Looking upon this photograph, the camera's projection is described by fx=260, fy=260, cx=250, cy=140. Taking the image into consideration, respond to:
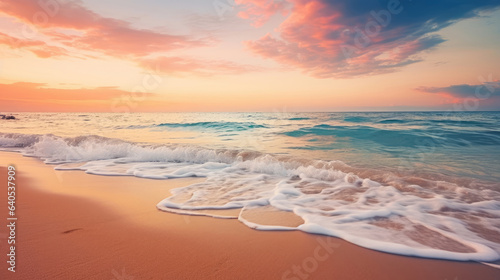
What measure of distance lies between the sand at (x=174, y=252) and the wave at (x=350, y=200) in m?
0.28

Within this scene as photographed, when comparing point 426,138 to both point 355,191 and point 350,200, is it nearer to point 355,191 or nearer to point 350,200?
point 355,191

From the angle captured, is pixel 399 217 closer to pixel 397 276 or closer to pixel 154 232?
pixel 397 276

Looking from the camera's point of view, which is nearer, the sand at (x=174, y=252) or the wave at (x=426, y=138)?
the sand at (x=174, y=252)

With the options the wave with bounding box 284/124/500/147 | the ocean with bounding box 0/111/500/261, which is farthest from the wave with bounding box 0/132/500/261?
the wave with bounding box 284/124/500/147

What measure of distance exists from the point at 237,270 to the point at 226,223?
135 centimetres

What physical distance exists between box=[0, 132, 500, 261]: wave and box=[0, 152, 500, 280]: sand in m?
0.28

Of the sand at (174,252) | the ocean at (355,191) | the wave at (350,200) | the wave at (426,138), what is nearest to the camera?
the sand at (174,252)

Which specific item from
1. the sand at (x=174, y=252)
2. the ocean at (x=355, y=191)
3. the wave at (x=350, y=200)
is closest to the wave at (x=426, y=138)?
the ocean at (x=355, y=191)

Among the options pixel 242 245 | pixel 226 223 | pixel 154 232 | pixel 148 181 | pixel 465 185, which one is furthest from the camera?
pixel 148 181

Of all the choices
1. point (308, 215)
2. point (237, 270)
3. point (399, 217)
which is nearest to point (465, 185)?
point (399, 217)

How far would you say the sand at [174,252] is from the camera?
2.69m

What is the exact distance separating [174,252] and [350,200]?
3670 millimetres

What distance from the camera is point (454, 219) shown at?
4.26 meters

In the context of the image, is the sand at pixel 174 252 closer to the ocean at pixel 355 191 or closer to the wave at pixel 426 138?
the ocean at pixel 355 191
